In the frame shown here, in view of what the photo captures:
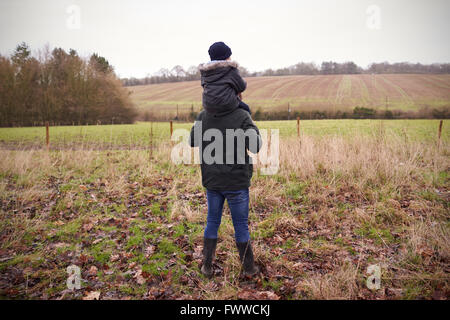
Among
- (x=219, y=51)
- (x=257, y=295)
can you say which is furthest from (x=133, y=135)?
(x=257, y=295)

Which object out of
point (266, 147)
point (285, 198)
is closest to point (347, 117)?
point (266, 147)

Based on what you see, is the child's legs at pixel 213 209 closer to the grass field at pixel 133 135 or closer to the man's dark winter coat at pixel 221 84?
the man's dark winter coat at pixel 221 84

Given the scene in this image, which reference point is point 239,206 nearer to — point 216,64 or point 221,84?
point 221,84

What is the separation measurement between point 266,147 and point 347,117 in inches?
1048

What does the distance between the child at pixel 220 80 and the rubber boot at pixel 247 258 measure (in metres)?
1.56

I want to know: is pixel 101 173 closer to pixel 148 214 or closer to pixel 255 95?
pixel 148 214

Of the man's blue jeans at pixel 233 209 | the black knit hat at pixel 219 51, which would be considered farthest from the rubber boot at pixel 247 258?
the black knit hat at pixel 219 51

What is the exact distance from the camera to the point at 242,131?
271 centimetres

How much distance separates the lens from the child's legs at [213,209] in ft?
9.57

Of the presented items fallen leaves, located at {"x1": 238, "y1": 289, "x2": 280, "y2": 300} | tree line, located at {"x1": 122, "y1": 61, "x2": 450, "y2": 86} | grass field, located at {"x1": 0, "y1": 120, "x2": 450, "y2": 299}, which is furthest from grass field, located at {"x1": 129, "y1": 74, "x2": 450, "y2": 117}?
fallen leaves, located at {"x1": 238, "y1": 289, "x2": 280, "y2": 300}

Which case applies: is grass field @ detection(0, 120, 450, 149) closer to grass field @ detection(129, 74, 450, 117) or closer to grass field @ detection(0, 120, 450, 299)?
grass field @ detection(0, 120, 450, 299)

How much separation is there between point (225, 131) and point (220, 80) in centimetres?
51
